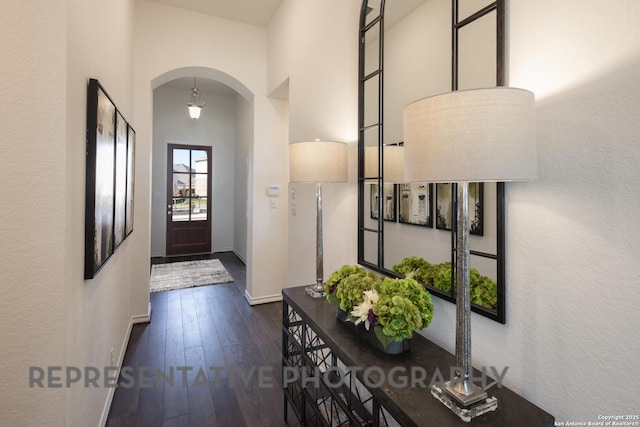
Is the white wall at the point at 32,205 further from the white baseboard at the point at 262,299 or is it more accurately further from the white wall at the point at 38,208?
the white baseboard at the point at 262,299

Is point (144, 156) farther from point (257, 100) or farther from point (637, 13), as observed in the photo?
point (637, 13)

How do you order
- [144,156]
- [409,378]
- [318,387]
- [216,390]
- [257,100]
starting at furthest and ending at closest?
[257,100] < [144,156] < [216,390] < [318,387] < [409,378]

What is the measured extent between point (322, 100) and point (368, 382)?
6.65ft

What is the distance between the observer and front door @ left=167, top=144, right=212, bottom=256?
6531 mm

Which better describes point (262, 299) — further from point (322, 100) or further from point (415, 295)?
point (415, 295)

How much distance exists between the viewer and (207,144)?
22.1ft

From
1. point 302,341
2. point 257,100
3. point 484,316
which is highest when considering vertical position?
point 257,100

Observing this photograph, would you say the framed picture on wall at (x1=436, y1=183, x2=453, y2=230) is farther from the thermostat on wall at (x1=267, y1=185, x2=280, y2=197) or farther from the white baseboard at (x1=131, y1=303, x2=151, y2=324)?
the white baseboard at (x1=131, y1=303, x2=151, y2=324)

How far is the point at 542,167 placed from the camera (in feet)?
3.24

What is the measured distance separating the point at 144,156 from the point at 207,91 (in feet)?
12.1

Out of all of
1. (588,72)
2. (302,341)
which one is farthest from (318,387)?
(588,72)

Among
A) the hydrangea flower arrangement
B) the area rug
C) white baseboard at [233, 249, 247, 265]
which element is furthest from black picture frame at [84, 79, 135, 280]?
white baseboard at [233, 249, 247, 265]

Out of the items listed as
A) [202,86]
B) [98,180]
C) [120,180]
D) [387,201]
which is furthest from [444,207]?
[202,86]

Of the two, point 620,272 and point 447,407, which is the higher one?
point 620,272
